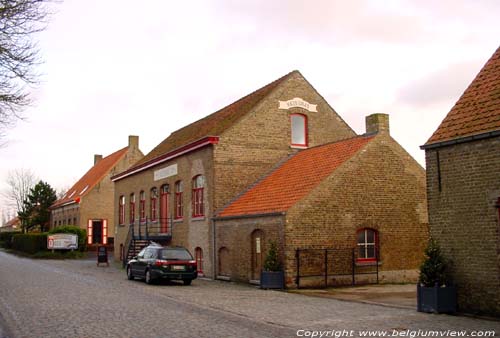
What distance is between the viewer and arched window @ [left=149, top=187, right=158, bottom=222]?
3489 centimetres

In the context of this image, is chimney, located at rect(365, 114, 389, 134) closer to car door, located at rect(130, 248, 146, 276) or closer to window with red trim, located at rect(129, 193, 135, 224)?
car door, located at rect(130, 248, 146, 276)

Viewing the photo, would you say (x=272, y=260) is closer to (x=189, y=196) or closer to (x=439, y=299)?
(x=439, y=299)

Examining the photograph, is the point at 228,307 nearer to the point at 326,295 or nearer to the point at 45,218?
the point at 326,295

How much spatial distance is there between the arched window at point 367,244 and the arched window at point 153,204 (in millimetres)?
14712

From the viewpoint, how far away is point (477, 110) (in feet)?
48.4

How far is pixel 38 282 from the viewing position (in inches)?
926

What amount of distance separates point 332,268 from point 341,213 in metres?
2.11

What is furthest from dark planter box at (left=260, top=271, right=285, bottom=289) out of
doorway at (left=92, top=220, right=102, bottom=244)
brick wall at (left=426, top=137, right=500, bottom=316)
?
doorway at (left=92, top=220, right=102, bottom=244)

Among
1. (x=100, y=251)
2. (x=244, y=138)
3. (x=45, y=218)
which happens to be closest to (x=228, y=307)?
(x=244, y=138)

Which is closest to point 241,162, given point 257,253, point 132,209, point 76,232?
point 257,253

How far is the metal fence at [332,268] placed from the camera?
2169 centimetres

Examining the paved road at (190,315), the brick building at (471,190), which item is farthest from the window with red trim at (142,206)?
→ the brick building at (471,190)

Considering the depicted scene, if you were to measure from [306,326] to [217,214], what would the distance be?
14833mm

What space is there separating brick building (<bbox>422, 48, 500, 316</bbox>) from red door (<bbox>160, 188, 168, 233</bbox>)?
65.6ft
